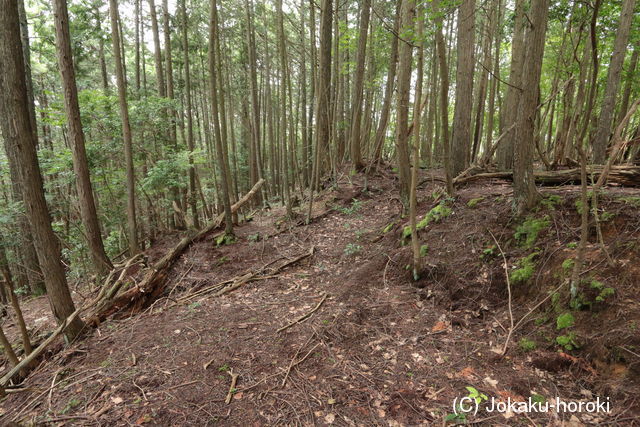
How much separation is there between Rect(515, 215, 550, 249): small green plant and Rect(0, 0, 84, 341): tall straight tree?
6682 mm

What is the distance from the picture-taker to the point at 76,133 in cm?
634

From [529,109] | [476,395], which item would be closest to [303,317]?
[476,395]

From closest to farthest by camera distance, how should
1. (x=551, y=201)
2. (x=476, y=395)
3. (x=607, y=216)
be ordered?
(x=476, y=395) → (x=607, y=216) → (x=551, y=201)

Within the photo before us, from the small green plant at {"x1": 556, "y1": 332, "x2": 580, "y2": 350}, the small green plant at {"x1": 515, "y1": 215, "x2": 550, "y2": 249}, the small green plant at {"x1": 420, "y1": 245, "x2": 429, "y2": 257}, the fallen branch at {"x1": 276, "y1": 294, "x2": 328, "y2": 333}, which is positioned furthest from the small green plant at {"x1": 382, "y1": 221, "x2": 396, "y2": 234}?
the small green plant at {"x1": 556, "y1": 332, "x2": 580, "y2": 350}

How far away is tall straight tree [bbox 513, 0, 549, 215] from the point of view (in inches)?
152

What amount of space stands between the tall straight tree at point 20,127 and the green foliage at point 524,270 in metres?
6.43

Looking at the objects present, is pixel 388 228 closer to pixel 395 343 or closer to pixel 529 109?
pixel 395 343

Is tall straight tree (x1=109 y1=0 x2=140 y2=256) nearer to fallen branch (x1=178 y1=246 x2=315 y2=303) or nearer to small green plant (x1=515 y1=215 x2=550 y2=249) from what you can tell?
fallen branch (x1=178 y1=246 x2=315 y2=303)

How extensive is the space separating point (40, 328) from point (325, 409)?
6840 millimetres

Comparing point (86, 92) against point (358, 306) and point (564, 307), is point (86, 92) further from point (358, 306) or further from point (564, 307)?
point (564, 307)

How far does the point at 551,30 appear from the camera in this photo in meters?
11.2

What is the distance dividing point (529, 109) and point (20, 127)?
6.70 m

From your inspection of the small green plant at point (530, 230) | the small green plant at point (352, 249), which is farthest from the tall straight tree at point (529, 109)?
the small green plant at point (352, 249)

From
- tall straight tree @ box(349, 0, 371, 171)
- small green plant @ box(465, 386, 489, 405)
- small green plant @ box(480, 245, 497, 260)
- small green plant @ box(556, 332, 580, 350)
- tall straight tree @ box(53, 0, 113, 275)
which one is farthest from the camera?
tall straight tree @ box(349, 0, 371, 171)
